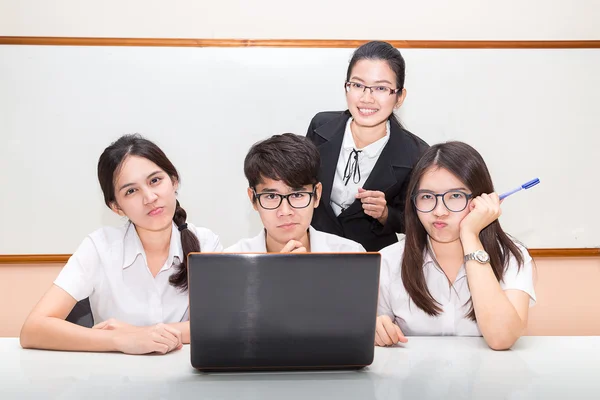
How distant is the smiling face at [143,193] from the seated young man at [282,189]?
0.79 ft

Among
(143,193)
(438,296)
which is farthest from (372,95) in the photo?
(143,193)

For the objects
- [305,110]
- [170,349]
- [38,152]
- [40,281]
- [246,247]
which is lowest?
[40,281]

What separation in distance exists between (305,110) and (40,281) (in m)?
1.42

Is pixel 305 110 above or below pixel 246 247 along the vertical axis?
above

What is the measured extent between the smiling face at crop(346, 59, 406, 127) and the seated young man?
0.33 m

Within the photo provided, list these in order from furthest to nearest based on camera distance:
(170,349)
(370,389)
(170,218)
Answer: (170,218) < (170,349) < (370,389)

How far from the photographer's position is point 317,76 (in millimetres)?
2684

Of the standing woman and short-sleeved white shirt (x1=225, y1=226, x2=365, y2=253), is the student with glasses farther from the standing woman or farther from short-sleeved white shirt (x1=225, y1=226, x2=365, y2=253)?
the standing woman

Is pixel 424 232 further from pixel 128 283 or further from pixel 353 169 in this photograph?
pixel 128 283

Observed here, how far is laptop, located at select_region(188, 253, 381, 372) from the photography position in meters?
1.06

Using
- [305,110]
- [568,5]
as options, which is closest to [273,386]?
[305,110]

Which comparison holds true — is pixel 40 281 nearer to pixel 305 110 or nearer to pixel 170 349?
pixel 305 110

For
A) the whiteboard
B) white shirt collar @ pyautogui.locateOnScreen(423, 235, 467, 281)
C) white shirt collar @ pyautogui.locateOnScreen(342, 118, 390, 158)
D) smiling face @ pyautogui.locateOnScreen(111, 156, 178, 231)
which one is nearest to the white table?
white shirt collar @ pyautogui.locateOnScreen(423, 235, 467, 281)

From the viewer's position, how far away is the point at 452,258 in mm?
1677
